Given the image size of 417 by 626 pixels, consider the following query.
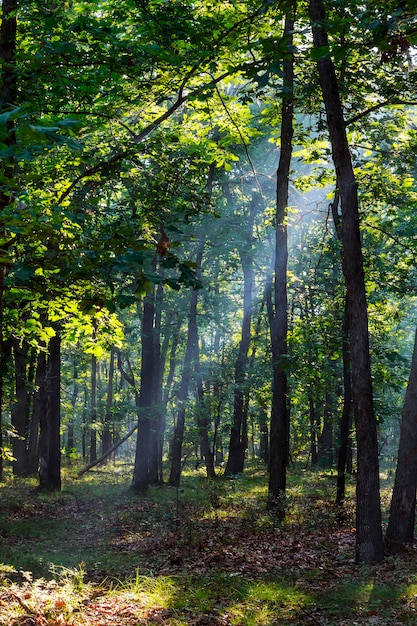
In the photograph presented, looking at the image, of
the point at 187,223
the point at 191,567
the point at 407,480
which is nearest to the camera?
the point at 187,223

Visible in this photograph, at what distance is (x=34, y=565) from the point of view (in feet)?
31.8

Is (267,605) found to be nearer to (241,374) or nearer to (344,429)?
(344,429)

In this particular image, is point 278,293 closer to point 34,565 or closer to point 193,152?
point 193,152

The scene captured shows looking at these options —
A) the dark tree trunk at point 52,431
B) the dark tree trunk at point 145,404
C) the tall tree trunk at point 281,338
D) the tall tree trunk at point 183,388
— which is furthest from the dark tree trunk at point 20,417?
the tall tree trunk at point 281,338

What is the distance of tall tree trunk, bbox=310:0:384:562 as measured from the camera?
353 inches

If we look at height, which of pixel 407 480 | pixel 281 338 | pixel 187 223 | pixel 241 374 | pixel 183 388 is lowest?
pixel 407 480

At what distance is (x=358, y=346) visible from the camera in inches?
360

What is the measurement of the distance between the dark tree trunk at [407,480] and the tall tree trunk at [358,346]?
0.58m

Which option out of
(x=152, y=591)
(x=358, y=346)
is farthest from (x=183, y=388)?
(x=152, y=591)

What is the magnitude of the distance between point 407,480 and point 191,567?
3.79 metres

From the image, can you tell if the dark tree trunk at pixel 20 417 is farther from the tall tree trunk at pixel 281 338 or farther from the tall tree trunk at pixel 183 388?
the tall tree trunk at pixel 281 338

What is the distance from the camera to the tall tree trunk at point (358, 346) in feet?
29.4

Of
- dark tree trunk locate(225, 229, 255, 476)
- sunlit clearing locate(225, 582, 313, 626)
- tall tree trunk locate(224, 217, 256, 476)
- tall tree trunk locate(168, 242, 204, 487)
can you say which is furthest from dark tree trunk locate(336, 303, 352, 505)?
dark tree trunk locate(225, 229, 255, 476)

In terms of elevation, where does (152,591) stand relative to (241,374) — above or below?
below
